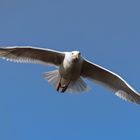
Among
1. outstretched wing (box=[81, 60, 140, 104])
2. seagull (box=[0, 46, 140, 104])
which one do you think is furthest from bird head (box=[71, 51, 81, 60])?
outstretched wing (box=[81, 60, 140, 104])

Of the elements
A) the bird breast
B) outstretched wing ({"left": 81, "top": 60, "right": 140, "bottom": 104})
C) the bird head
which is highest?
the bird head

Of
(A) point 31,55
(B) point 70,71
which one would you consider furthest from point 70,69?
(A) point 31,55

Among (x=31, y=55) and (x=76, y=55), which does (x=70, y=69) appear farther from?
(x=31, y=55)

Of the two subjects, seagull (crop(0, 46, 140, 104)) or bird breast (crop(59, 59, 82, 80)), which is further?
seagull (crop(0, 46, 140, 104))

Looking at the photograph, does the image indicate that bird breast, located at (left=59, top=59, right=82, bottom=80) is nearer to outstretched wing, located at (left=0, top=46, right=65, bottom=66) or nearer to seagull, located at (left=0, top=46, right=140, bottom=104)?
seagull, located at (left=0, top=46, right=140, bottom=104)

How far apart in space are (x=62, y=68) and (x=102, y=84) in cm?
110

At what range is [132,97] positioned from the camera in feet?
40.1

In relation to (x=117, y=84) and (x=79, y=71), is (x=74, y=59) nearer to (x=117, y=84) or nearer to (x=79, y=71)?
(x=79, y=71)

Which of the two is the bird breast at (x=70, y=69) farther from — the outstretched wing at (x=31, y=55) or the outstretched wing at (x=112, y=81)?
the outstretched wing at (x=112, y=81)

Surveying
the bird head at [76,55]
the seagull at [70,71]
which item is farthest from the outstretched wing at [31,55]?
the bird head at [76,55]

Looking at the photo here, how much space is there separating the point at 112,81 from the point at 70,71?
1.19 metres

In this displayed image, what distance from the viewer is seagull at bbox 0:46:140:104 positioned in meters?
11.4

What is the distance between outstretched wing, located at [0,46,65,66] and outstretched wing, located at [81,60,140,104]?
561mm

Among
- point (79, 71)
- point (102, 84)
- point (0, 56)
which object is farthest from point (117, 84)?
point (0, 56)
